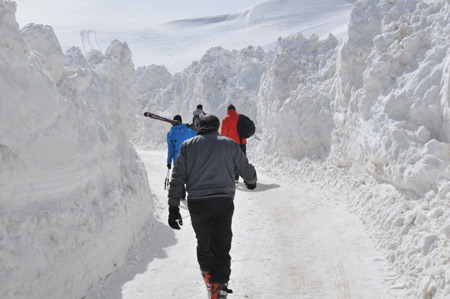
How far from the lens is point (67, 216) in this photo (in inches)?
173

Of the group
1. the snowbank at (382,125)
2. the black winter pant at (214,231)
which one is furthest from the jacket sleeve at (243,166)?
the snowbank at (382,125)

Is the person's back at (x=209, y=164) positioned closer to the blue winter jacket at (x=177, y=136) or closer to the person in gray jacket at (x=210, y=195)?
the person in gray jacket at (x=210, y=195)

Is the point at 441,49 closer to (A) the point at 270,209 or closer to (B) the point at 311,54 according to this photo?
(A) the point at 270,209

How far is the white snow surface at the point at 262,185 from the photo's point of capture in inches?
157

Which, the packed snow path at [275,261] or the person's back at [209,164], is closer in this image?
the person's back at [209,164]

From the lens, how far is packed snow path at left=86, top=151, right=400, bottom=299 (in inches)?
186

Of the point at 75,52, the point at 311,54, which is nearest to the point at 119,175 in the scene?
the point at 75,52

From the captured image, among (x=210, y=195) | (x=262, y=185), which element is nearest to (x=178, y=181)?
(x=210, y=195)

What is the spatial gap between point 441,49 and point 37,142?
6.00 m

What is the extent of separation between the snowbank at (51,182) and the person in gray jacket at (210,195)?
1.18m

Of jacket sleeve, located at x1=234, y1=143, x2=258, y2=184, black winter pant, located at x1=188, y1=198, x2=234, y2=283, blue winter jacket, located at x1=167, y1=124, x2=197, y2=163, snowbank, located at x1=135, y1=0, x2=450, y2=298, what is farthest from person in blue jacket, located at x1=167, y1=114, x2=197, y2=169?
black winter pant, located at x1=188, y1=198, x2=234, y2=283

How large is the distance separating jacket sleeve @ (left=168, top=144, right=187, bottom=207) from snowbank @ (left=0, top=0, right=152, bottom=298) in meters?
1.20

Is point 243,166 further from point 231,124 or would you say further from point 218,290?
point 231,124

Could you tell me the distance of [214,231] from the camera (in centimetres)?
419
